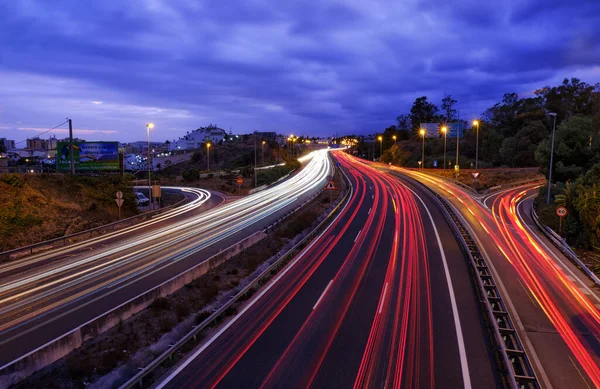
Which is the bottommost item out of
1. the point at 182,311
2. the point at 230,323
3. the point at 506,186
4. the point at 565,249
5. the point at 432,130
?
the point at 230,323

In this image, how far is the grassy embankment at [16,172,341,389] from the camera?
9.99 meters

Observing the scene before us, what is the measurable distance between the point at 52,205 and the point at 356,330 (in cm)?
2773

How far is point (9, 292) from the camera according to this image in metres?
16.5

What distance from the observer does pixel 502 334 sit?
12383mm

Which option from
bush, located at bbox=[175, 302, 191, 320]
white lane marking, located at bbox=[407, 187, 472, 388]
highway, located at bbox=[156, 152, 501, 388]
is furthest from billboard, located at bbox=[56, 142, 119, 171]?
white lane marking, located at bbox=[407, 187, 472, 388]

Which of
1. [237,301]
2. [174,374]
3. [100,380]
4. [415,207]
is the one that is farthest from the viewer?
[415,207]

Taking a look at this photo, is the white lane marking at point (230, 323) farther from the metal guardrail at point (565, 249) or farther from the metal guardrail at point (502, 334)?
→ the metal guardrail at point (565, 249)

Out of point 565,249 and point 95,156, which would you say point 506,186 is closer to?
point 565,249

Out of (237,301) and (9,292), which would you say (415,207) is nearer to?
(237,301)

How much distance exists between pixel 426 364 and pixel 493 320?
139 inches

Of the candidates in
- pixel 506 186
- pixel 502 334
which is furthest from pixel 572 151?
pixel 502 334

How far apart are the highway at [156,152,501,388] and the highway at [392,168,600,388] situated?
5.12 ft

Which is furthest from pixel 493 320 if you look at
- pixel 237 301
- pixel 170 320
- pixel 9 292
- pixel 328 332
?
pixel 9 292

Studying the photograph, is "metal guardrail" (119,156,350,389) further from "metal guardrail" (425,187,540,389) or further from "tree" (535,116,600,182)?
"tree" (535,116,600,182)
